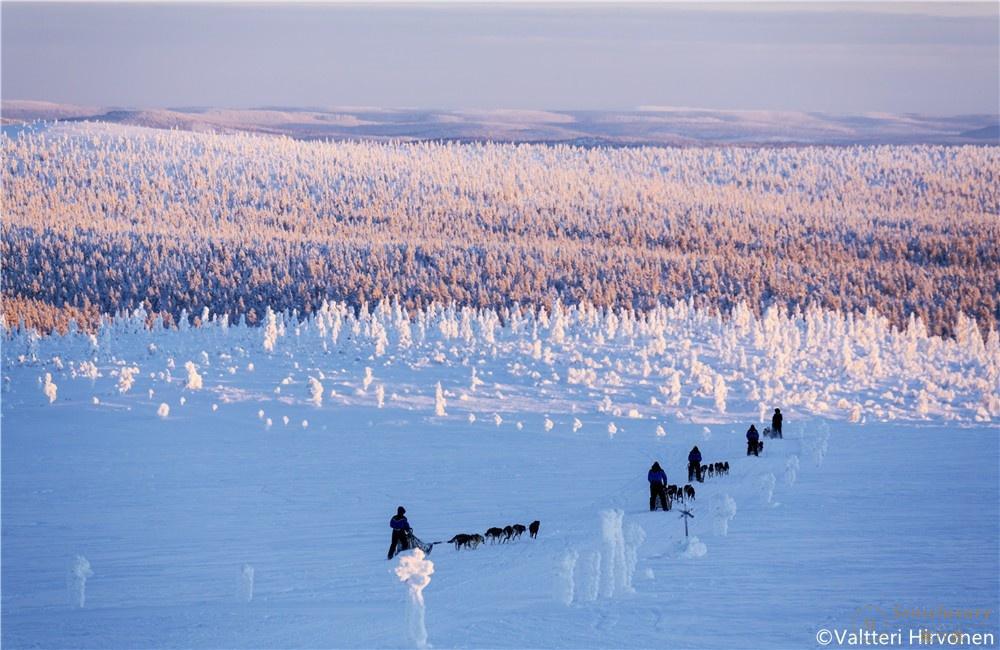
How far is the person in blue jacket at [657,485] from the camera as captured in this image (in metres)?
17.7

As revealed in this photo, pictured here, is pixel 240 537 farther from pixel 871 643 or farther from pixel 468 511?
pixel 871 643

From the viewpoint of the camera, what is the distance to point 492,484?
22.5 m

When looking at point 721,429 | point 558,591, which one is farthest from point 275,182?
Answer: point 558,591

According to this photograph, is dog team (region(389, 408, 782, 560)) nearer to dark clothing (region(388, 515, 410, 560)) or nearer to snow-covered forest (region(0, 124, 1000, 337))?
dark clothing (region(388, 515, 410, 560))

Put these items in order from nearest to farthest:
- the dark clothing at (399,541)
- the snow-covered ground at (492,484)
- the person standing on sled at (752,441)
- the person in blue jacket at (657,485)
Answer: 1. the snow-covered ground at (492,484)
2. the dark clothing at (399,541)
3. the person in blue jacket at (657,485)
4. the person standing on sled at (752,441)

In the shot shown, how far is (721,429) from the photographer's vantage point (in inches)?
1149

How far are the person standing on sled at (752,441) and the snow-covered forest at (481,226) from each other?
3260 cm

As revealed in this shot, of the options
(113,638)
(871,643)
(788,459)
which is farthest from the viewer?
(788,459)

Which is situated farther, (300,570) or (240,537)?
(240,537)

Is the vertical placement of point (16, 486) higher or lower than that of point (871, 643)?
lower

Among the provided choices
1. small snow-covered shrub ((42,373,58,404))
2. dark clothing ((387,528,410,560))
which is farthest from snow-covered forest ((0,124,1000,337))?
dark clothing ((387,528,410,560))

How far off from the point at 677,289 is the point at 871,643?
2599 inches

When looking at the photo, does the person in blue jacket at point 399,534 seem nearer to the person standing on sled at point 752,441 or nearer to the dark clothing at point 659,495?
the dark clothing at point 659,495

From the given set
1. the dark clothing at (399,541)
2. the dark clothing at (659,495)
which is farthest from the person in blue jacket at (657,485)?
the dark clothing at (399,541)
